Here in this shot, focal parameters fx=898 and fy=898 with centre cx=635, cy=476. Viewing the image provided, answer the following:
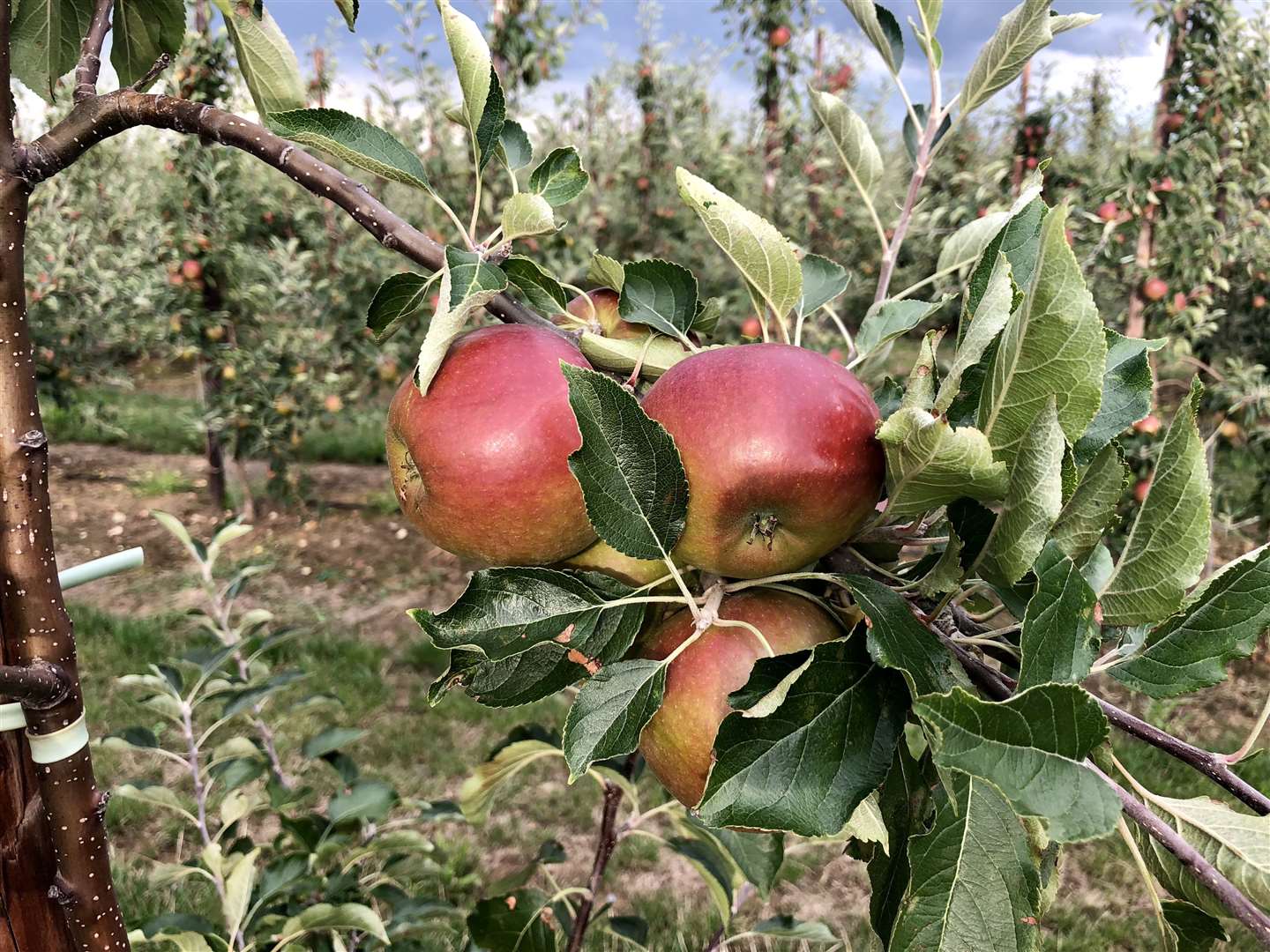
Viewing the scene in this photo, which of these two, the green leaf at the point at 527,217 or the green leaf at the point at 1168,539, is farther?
the green leaf at the point at 527,217

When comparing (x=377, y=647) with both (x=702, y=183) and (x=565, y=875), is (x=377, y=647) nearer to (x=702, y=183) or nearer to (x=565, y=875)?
(x=565, y=875)

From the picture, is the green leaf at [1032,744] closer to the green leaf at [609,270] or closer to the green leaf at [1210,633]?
the green leaf at [1210,633]

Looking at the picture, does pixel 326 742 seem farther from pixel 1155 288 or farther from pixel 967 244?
pixel 1155 288

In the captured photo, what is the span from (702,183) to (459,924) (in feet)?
6.45

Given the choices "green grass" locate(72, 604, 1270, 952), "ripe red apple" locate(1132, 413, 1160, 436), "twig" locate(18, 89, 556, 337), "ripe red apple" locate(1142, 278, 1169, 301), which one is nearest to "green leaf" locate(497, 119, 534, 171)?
"twig" locate(18, 89, 556, 337)

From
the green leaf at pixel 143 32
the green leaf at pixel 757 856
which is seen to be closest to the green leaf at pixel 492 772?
the green leaf at pixel 757 856

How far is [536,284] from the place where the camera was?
664 mm

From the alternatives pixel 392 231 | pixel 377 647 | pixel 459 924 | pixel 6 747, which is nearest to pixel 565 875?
pixel 459 924

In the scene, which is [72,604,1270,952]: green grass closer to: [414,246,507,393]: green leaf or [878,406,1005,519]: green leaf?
[414,246,507,393]: green leaf

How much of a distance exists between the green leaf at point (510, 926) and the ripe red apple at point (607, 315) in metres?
0.75

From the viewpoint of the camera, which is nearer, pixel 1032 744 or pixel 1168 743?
pixel 1032 744

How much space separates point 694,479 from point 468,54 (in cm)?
32

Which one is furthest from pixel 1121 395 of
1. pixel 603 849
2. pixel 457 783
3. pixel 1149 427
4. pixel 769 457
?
pixel 1149 427

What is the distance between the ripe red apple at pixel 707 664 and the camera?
0.53 metres
